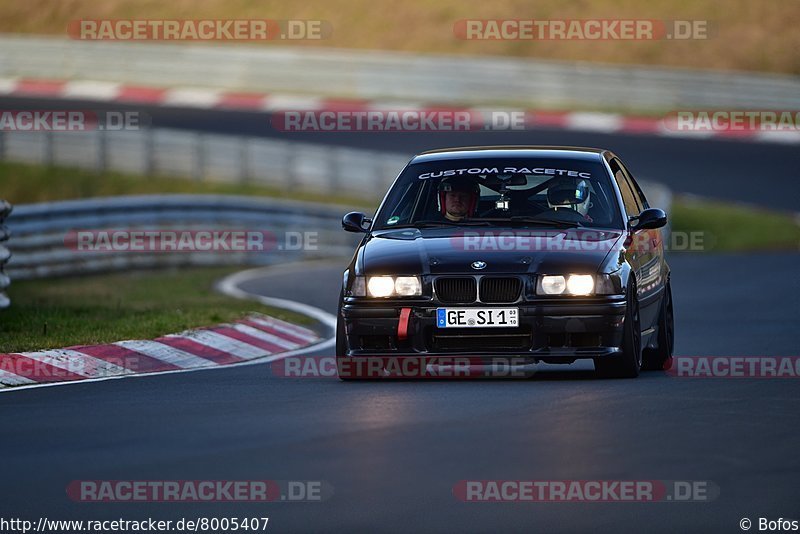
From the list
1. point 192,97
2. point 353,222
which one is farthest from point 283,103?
point 353,222

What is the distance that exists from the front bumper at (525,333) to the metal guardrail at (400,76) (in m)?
28.6

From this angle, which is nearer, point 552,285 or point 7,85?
point 552,285

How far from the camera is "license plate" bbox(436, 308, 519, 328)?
35.5 ft

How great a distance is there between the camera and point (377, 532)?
6.50 m

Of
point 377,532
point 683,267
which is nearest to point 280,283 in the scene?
point 683,267

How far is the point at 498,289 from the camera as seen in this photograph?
10.9 m

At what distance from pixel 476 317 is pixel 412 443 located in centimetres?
254

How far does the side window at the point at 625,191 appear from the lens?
12.4 metres

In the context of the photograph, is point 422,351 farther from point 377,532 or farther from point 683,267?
point 683,267

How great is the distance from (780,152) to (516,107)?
600 centimetres

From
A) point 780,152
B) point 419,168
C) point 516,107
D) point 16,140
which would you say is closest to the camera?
point 419,168

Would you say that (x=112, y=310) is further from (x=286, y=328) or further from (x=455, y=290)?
(x=455, y=290)

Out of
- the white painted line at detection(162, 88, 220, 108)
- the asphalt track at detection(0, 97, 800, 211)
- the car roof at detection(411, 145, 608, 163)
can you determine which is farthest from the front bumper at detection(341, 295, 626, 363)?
the white painted line at detection(162, 88, 220, 108)

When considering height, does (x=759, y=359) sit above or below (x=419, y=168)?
below
